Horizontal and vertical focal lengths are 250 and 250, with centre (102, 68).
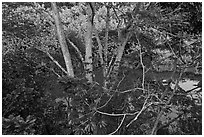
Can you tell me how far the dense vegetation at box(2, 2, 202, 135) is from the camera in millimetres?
2400

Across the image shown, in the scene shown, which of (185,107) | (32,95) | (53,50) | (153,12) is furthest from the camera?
(53,50)

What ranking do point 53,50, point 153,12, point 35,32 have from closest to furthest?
point 153,12, point 35,32, point 53,50

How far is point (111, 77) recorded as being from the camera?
9.22ft

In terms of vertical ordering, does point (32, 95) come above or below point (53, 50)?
below

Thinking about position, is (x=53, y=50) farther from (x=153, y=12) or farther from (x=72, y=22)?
(x=153, y=12)

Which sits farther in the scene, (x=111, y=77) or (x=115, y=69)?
(x=115, y=69)

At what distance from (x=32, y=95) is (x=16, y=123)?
137 centimetres

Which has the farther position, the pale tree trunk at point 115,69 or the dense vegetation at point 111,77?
the pale tree trunk at point 115,69

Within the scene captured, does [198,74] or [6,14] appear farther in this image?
[6,14]

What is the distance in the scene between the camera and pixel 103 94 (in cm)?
249

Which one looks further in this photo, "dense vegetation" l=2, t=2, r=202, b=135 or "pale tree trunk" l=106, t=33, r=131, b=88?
"pale tree trunk" l=106, t=33, r=131, b=88

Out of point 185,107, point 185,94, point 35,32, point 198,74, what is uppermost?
point 35,32

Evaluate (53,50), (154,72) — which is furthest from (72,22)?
(154,72)

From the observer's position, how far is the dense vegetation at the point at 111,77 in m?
2.40
